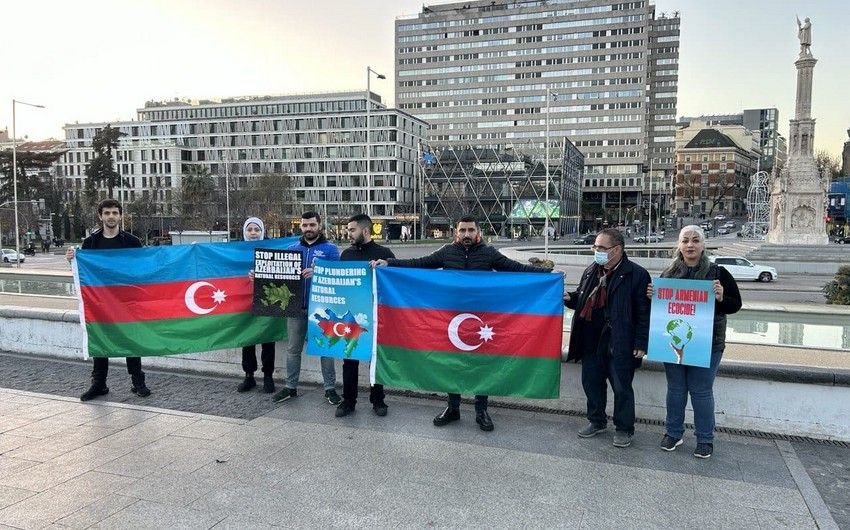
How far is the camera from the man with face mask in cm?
537

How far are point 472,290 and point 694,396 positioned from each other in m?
2.35

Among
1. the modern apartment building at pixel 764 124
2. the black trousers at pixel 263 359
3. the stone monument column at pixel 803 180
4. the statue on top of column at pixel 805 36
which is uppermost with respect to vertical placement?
the modern apartment building at pixel 764 124

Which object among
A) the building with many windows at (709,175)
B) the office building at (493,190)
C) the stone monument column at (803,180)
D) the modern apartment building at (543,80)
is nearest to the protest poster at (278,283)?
the stone monument column at (803,180)

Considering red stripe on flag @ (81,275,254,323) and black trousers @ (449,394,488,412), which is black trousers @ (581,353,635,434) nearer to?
black trousers @ (449,394,488,412)

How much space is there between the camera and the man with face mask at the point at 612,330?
5367mm

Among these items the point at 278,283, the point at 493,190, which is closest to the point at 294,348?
the point at 278,283

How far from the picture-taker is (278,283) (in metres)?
6.87

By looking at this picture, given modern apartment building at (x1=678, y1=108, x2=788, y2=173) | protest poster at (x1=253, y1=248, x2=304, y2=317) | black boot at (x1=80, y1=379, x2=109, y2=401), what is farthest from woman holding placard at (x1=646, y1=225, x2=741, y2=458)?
modern apartment building at (x1=678, y1=108, x2=788, y2=173)

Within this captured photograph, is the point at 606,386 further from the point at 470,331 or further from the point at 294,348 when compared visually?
the point at 294,348

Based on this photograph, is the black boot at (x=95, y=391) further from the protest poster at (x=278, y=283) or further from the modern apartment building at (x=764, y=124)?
the modern apartment building at (x=764, y=124)

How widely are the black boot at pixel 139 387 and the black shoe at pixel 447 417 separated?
3.69m

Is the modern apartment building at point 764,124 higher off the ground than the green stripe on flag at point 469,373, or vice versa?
the modern apartment building at point 764,124

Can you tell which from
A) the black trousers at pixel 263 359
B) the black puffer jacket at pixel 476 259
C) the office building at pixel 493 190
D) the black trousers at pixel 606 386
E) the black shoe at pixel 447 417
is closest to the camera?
the black trousers at pixel 606 386

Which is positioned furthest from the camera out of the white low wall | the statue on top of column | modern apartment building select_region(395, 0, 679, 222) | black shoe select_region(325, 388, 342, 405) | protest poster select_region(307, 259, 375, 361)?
modern apartment building select_region(395, 0, 679, 222)
